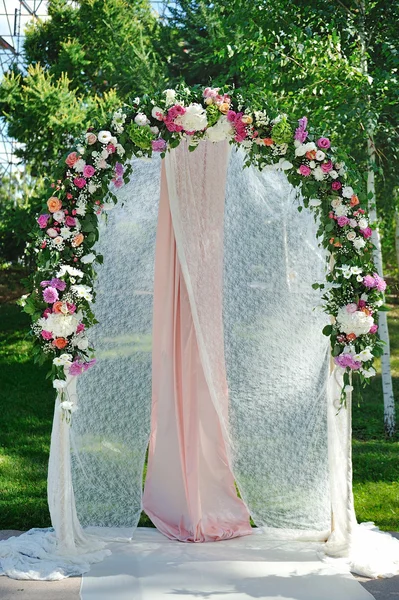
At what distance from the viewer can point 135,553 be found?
394 centimetres

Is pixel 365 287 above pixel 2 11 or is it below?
below

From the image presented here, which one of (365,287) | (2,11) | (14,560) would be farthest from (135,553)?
(2,11)

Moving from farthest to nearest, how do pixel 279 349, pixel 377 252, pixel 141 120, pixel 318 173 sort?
pixel 377 252, pixel 279 349, pixel 318 173, pixel 141 120

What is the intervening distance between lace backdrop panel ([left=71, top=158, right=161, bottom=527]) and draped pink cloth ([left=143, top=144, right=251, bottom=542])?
0.27ft

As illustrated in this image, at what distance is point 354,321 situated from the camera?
371cm

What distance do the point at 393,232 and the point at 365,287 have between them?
27.5 ft

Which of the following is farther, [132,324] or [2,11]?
[2,11]

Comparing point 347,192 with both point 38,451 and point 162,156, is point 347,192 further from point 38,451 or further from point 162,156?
point 38,451

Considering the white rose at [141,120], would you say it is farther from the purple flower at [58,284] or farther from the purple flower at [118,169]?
the purple flower at [58,284]

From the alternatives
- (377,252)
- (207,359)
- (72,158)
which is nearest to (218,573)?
(207,359)

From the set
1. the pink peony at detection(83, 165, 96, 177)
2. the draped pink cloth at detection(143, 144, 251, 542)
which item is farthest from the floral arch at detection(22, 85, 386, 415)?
the draped pink cloth at detection(143, 144, 251, 542)

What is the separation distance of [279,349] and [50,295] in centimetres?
134

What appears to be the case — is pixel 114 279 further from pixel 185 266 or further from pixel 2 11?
pixel 2 11

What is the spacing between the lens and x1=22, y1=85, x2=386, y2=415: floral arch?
3.66m
